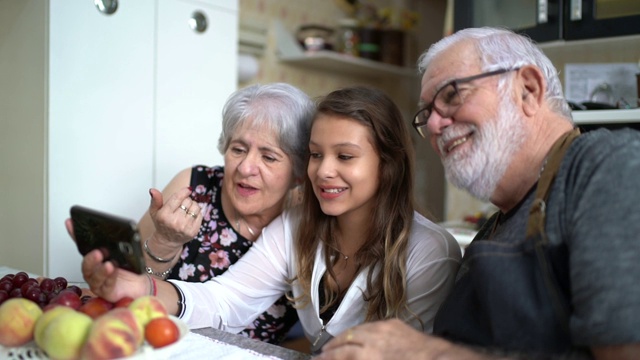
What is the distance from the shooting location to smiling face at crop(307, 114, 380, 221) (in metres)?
1.32

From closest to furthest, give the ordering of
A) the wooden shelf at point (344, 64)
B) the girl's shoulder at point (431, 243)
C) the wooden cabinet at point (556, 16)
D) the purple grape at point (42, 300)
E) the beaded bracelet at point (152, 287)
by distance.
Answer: the purple grape at point (42, 300) < the beaded bracelet at point (152, 287) < the girl's shoulder at point (431, 243) < the wooden cabinet at point (556, 16) < the wooden shelf at point (344, 64)

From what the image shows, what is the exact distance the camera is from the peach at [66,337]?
715mm

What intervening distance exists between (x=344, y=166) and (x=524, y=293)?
0.56m

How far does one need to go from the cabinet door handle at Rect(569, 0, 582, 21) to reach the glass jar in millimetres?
1493

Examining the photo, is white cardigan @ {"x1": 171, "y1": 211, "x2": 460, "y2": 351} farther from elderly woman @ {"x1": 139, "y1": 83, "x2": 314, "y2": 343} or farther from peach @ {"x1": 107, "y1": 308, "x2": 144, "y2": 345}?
peach @ {"x1": 107, "y1": 308, "x2": 144, "y2": 345}

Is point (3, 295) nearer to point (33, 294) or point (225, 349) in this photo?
point (33, 294)

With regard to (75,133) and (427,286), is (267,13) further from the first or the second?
(427,286)

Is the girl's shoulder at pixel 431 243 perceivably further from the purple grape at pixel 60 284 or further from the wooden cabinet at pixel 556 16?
the wooden cabinet at pixel 556 16

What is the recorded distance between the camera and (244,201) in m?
1.52

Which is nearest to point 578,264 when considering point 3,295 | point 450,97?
point 450,97

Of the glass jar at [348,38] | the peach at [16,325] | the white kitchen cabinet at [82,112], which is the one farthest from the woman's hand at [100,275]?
the glass jar at [348,38]

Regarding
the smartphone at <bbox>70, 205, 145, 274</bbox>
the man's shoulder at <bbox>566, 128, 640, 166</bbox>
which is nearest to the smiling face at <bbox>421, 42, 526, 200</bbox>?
the man's shoulder at <bbox>566, 128, 640, 166</bbox>

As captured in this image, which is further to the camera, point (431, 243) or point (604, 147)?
point (431, 243)

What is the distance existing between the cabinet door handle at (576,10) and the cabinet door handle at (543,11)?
101 mm
